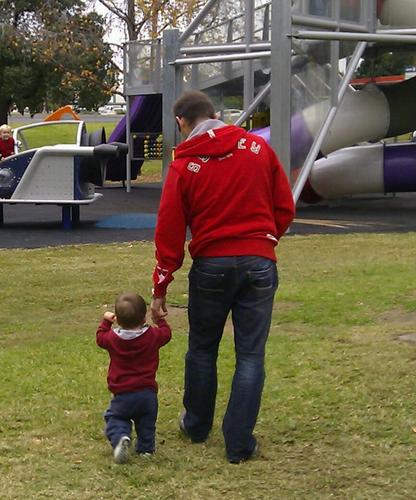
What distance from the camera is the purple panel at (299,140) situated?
44.9 ft

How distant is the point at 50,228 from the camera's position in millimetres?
14766

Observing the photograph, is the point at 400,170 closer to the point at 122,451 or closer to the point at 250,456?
the point at 250,456

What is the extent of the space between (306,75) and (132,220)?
13.2ft

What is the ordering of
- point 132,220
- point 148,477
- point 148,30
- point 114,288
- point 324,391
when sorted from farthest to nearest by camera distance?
point 148,30
point 132,220
point 114,288
point 324,391
point 148,477

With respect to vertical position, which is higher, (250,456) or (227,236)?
(227,236)

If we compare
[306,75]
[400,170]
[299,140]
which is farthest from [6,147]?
[400,170]

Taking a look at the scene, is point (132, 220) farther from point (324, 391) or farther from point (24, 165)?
point (324, 391)

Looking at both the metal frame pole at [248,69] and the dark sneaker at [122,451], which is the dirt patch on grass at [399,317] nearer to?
the dark sneaker at [122,451]

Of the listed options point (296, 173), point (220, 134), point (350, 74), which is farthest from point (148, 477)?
point (350, 74)

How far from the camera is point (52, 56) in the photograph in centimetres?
3162

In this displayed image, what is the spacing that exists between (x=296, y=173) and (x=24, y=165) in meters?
4.14

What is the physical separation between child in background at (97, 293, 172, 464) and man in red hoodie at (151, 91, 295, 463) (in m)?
0.12

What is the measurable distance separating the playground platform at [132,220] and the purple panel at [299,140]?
42.7 inches


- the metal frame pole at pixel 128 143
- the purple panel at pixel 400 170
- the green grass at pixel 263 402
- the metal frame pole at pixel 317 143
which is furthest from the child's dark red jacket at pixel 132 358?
the metal frame pole at pixel 128 143
